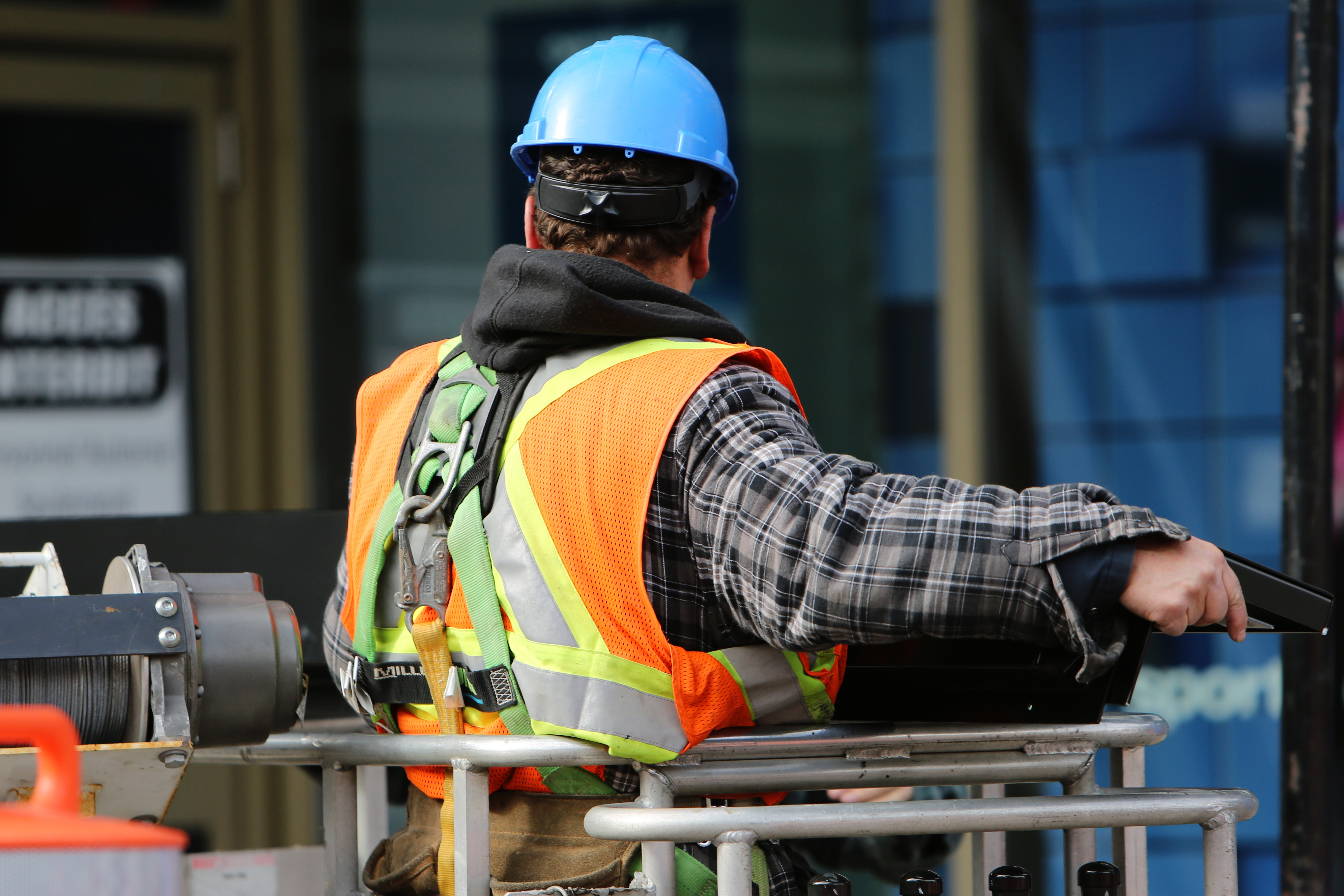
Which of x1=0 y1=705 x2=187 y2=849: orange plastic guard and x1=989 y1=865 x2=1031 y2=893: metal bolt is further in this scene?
x1=989 y1=865 x2=1031 y2=893: metal bolt

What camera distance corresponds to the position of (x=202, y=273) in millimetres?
5352

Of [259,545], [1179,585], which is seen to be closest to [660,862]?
[1179,585]

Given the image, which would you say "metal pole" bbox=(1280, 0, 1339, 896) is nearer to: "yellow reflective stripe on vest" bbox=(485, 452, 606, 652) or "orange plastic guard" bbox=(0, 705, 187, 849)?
"yellow reflective stripe on vest" bbox=(485, 452, 606, 652)

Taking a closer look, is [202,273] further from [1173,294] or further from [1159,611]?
[1159,611]

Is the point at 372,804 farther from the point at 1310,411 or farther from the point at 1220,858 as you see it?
the point at 1310,411

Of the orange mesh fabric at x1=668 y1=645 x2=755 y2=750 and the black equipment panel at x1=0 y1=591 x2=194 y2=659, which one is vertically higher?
the black equipment panel at x1=0 y1=591 x2=194 y2=659

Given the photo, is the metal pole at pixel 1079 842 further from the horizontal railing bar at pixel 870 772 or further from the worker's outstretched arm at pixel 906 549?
the worker's outstretched arm at pixel 906 549

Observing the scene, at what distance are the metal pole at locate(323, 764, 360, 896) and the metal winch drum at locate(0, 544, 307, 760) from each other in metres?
0.33

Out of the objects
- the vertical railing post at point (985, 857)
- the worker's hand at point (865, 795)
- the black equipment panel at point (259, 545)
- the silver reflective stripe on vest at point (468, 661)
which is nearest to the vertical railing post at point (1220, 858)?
the vertical railing post at point (985, 857)

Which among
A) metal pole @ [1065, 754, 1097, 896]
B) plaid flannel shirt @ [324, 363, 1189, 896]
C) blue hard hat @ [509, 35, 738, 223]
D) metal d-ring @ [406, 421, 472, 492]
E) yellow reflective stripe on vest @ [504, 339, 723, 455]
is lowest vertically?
metal pole @ [1065, 754, 1097, 896]

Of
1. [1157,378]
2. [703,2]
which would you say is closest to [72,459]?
[703,2]

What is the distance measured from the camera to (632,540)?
5.92 ft

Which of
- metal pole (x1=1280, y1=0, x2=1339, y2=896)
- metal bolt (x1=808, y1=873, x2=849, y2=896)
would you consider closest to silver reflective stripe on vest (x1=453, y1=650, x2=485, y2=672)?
metal bolt (x1=808, y1=873, x2=849, y2=896)

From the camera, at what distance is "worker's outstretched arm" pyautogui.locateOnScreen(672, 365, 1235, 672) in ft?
5.31
